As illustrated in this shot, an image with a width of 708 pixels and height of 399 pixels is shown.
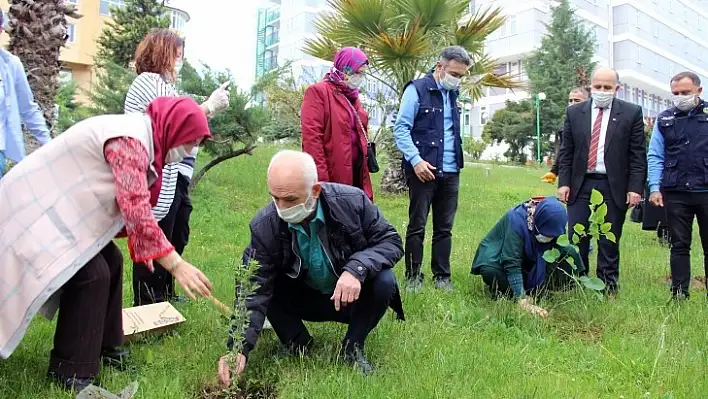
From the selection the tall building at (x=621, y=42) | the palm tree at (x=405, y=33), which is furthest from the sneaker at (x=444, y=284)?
the tall building at (x=621, y=42)

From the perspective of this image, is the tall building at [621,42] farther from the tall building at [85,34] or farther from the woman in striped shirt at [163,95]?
the woman in striped shirt at [163,95]

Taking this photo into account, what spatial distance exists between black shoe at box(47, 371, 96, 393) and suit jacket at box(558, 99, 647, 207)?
3.58 metres

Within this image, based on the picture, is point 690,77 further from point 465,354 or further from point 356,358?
point 356,358

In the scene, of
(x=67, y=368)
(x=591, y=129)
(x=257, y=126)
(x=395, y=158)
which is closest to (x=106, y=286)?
(x=67, y=368)

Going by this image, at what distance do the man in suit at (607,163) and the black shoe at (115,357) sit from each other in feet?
10.9

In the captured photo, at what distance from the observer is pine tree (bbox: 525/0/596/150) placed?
2988 centimetres

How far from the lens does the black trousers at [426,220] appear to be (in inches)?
182

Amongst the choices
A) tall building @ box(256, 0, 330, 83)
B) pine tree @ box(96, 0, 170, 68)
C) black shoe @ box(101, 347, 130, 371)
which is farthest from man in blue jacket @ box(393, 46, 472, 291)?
tall building @ box(256, 0, 330, 83)

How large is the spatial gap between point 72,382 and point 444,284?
8.86ft

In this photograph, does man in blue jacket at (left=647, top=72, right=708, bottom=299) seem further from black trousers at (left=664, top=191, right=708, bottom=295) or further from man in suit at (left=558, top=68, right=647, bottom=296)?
man in suit at (left=558, top=68, right=647, bottom=296)

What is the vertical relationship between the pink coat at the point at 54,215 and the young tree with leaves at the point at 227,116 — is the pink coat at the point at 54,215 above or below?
below

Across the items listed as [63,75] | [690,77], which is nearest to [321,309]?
[690,77]

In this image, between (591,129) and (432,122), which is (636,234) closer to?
(591,129)

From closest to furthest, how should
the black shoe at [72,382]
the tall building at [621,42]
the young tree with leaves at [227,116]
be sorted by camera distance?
1. the black shoe at [72,382]
2. the young tree with leaves at [227,116]
3. the tall building at [621,42]
